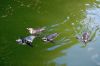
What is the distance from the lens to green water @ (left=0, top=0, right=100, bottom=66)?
7363 millimetres

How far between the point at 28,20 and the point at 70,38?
1672 mm

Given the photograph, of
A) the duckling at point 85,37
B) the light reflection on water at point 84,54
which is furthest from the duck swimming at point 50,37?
the duckling at point 85,37

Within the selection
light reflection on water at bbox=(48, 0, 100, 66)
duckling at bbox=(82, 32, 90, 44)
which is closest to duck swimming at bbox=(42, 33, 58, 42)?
light reflection on water at bbox=(48, 0, 100, 66)

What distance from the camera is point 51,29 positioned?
8.58m

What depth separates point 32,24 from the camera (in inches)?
350

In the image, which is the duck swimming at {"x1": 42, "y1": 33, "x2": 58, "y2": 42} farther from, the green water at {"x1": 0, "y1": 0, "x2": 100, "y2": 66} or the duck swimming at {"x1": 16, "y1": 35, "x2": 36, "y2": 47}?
the duck swimming at {"x1": 16, "y1": 35, "x2": 36, "y2": 47}

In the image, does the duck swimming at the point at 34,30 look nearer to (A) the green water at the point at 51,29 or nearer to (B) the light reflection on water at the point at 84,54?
(A) the green water at the point at 51,29

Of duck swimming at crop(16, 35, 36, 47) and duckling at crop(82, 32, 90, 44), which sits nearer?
duck swimming at crop(16, 35, 36, 47)

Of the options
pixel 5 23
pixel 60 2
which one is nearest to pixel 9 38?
pixel 5 23

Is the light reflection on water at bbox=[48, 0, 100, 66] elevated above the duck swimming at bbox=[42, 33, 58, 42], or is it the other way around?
the duck swimming at bbox=[42, 33, 58, 42]

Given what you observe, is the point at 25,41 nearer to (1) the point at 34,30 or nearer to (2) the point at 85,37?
(1) the point at 34,30

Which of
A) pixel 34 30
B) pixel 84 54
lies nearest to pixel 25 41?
pixel 34 30

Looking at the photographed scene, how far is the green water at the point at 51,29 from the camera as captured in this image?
7363mm

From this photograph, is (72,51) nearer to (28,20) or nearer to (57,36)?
(57,36)
